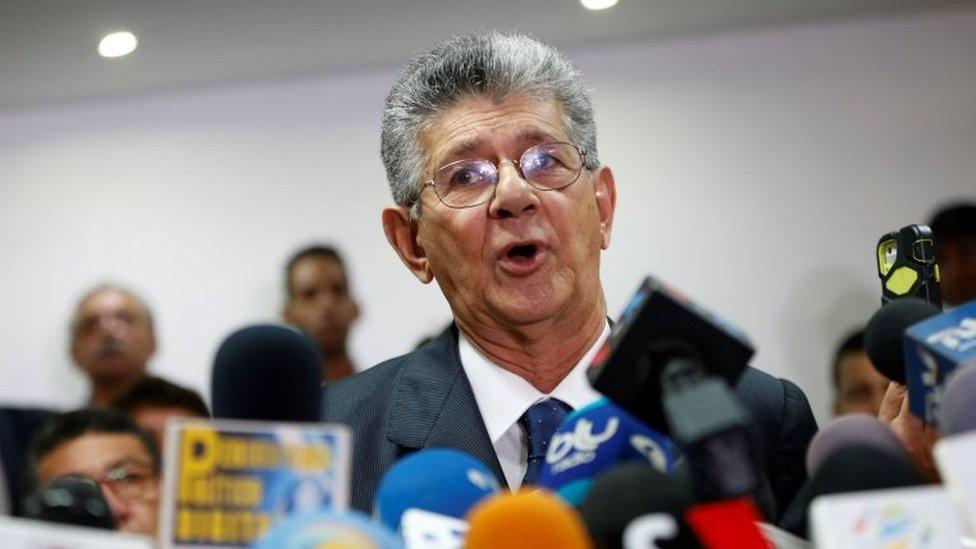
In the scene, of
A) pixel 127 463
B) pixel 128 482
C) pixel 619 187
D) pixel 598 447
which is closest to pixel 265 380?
pixel 598 447

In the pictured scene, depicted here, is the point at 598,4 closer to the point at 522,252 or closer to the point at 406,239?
the point at 406,239

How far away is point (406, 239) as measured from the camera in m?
2.40

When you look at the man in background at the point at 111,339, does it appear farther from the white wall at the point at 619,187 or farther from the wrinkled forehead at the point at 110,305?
the white wall at the point at 619,187

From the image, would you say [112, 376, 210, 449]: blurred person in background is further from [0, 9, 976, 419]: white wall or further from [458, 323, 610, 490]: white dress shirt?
[0, 9, 976, 419]: white wall

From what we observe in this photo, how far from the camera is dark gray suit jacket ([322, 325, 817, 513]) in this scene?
6.52 feet

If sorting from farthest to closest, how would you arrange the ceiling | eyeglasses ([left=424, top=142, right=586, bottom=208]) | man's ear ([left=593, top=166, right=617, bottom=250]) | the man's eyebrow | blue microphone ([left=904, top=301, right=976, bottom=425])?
the ceiling < the man's eyebrow < man's ear ([left=593, top=166, right=617, bottom=250]) < eyeglasses ([left=424, top=142, right=586, bottom=208]) < blue microphone ([left=904, top=301, right=976, bottom=425])

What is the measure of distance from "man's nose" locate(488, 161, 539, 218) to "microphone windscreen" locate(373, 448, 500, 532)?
90cm

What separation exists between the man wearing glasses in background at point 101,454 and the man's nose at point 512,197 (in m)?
0.74

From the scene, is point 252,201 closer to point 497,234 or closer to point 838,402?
point 838,402

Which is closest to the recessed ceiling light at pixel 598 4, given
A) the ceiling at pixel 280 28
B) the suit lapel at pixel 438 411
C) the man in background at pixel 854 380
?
the ceiling at pixel 280 28

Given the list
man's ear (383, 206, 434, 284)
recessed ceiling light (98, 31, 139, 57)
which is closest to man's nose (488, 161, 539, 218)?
man's ear (383, 206, 434, 284)

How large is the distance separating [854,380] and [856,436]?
3.58 m

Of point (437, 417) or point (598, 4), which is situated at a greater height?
point (598, 4)

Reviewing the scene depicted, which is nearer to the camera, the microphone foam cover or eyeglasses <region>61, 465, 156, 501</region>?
the microphone foam cover
